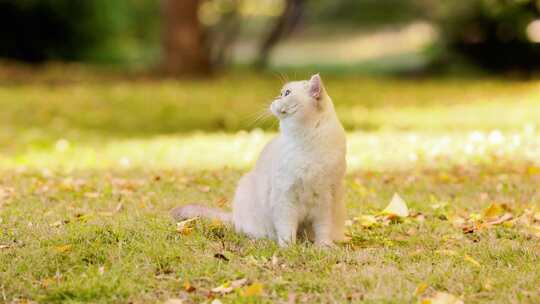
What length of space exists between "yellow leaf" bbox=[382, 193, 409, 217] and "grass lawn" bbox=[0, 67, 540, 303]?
0.05 m

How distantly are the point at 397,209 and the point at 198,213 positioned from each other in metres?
1.47

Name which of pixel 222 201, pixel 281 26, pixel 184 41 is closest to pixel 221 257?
pixel 222 201

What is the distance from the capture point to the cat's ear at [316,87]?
16.0 ft

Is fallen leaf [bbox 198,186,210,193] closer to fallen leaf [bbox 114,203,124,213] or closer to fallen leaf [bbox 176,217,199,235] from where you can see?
fallen leaf [bbox 114,203,124,213]

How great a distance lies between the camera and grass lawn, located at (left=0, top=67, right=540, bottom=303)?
4402 millimetres

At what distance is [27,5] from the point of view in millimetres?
22172

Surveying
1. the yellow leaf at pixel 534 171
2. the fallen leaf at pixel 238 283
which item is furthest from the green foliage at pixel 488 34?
the fallen leaf at pixel 238 283

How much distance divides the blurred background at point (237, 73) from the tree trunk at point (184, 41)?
0.09 feet

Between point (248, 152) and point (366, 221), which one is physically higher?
point (366, 221)

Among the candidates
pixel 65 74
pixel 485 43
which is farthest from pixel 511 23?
pixel 65 74

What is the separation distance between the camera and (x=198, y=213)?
5.56 m

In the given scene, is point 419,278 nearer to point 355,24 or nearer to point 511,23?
point 511,23

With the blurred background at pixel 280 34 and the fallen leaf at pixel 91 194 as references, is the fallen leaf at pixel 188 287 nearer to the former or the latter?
the fallen leaf at pixel 91 194

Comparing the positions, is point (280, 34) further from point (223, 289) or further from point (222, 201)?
point (223, 289)
